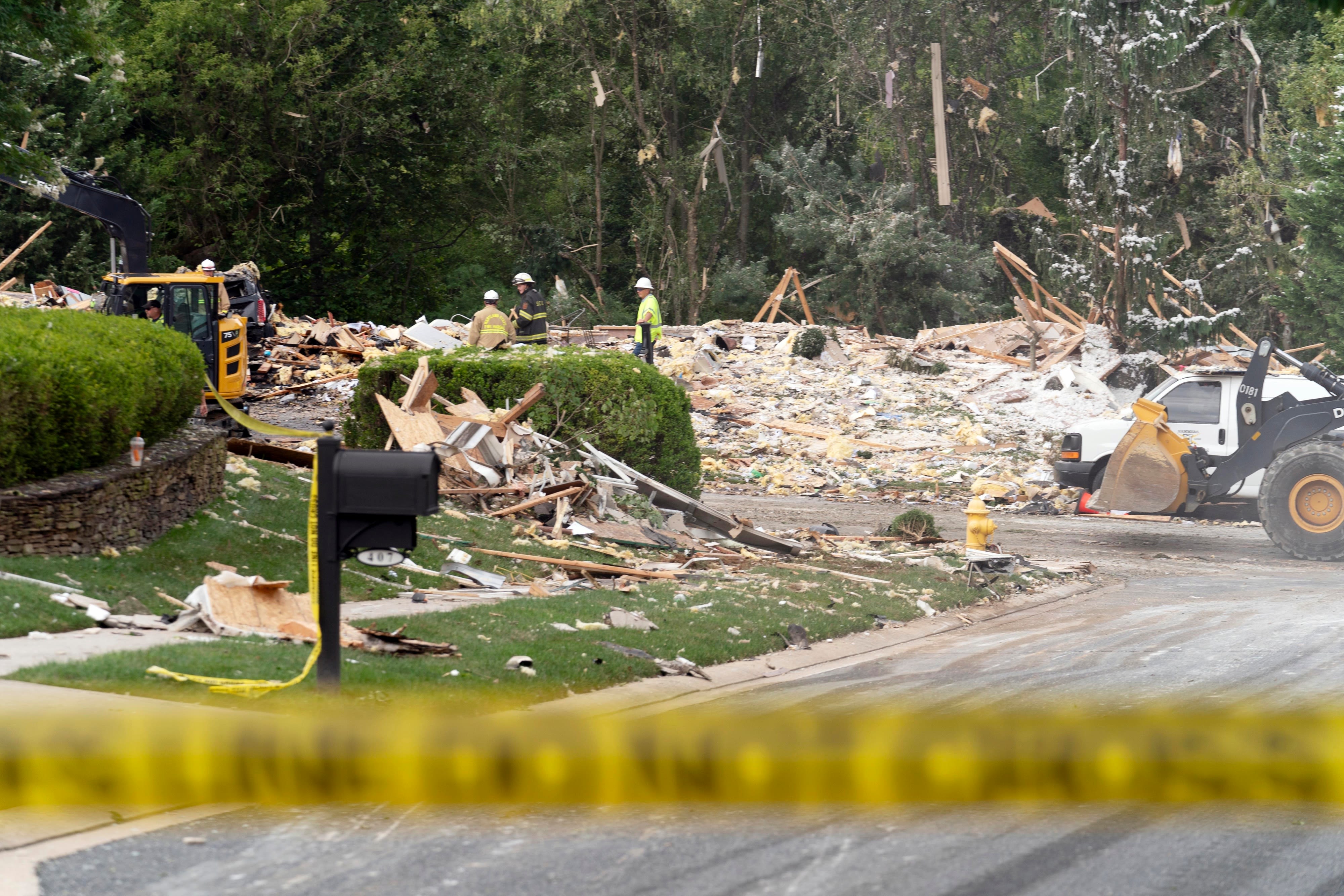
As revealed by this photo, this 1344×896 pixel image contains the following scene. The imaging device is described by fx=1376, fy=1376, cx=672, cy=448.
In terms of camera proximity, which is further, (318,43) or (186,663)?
(318,43)

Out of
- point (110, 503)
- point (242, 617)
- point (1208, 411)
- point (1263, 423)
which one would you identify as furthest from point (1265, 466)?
point (110, 503)

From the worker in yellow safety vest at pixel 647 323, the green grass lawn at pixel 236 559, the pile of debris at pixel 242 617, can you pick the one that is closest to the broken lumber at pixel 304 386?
the worker in yellow safety vest at pixel 647 323

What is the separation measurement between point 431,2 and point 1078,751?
148ft

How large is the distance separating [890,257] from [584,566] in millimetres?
27523

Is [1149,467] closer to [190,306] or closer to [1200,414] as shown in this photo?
[1200,414]

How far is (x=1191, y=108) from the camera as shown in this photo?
40.5 meters

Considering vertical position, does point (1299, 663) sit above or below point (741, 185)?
below

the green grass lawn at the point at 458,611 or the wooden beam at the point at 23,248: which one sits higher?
the wooden beam at the point at 23,248

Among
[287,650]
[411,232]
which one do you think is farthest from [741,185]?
[287,650]

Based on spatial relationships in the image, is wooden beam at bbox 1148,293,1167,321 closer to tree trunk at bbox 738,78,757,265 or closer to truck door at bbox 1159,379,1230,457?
truck door at bbox 1159,379,1230,457

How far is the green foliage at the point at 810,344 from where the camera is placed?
31.6 meters

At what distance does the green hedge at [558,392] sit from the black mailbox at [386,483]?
32.0 feet

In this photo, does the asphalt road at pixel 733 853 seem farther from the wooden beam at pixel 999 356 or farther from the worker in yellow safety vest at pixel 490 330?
the wooden beam at pixel 999 356

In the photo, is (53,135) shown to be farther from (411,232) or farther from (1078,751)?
(1078,751)
